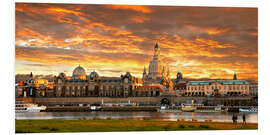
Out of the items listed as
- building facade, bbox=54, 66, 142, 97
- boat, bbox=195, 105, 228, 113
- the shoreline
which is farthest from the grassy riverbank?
building facade, bbox=54, 66, 142, 97

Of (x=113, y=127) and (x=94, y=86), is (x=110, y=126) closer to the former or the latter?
(x=113, y=127)

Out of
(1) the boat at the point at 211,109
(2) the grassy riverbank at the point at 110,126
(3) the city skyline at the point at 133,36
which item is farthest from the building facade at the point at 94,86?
(2) the grassy riverbank at the point at 110,126

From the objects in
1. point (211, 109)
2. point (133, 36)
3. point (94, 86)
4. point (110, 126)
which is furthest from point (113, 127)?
point (94, 86)

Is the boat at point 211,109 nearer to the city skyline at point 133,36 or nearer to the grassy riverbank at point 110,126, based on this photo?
the city skyline at point 133,36

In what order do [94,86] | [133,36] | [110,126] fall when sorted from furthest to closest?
1. [94,86]
2. [133,36]
3. [110,126]

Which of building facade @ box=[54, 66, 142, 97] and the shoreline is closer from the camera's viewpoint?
the shoreline

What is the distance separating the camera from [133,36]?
80.0 ft

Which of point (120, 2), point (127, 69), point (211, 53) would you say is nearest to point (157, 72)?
point (127, 69)

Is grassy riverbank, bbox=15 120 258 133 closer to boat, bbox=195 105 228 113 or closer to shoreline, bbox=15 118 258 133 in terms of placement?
shoreline, bbox=15 118 258 133

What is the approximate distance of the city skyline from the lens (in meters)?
21.3

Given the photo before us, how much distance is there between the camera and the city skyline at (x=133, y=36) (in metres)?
21.3

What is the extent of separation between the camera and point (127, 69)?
29.3m

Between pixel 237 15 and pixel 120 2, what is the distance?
687cm

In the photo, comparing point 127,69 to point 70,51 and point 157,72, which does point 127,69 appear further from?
point 157,72
